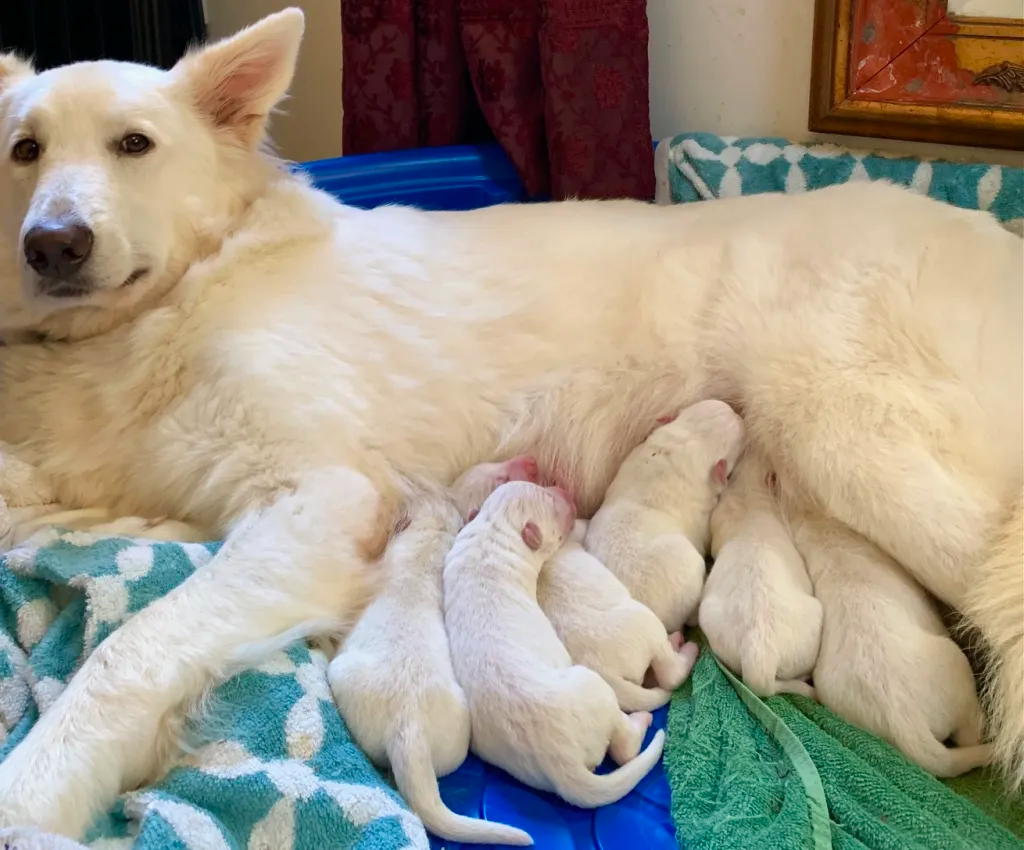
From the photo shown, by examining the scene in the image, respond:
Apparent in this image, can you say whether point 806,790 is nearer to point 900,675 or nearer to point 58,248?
point 900,675

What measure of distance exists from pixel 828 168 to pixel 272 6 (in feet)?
7.41

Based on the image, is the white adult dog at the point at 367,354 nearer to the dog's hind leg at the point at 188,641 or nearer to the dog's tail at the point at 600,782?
the dog's hind leg at the point at 188,641

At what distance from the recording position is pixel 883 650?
59.3 inches

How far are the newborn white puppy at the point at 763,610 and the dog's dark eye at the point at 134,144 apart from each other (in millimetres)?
1424

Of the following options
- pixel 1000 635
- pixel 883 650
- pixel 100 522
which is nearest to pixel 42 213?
pixel 100 522

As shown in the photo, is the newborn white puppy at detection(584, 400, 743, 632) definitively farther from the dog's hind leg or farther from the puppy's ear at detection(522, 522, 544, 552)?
the dog's hind leg

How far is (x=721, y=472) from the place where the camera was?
1912 millimetres

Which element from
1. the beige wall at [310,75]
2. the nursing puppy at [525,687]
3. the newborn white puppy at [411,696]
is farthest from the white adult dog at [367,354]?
the beige wall at [310,75]

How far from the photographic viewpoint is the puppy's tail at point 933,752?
1469mm

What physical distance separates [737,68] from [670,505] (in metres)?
1.58

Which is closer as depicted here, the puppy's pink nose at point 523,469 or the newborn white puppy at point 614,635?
the newborn white puppy at point 614,635

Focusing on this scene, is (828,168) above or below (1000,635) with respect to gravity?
above

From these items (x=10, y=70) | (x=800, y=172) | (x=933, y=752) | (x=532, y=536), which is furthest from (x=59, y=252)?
(x=800, y=172)

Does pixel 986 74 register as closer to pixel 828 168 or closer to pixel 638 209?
pixel 828 168
